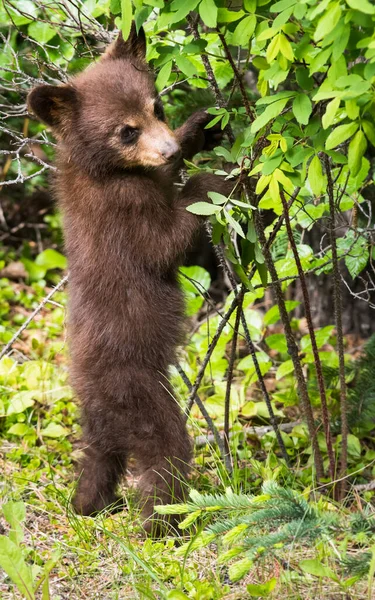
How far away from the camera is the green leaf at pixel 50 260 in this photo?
7.66 m

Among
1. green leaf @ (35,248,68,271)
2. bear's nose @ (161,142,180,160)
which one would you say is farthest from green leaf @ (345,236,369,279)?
green leaf @ (35,248,68,271)

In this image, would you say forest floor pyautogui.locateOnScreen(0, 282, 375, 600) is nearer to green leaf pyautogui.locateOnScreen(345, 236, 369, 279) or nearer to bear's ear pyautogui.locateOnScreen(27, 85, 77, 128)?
green leaf pyautogui.locateOnScreen(345, 236, 369, 279)

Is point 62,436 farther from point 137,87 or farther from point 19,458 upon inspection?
point 137,87

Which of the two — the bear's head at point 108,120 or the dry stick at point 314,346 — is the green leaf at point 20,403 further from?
the dry stick at point 314,346

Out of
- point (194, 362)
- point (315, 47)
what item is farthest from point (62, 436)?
point (315, 47)

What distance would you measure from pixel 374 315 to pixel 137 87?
10.2 feet

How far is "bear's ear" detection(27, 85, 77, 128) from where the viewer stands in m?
3.81

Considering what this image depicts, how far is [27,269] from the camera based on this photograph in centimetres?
765

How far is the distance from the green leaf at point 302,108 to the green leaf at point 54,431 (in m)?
3.03

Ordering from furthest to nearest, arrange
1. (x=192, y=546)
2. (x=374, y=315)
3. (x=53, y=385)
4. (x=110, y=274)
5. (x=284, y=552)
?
(x=374, y=315), (x=53, y=385), (x=110, y=274), (x=284, y=552), (x=192, y=546)

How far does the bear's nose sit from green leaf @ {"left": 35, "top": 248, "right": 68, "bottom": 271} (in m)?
3.97

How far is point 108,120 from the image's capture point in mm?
3980

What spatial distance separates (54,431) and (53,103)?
7.51 ft

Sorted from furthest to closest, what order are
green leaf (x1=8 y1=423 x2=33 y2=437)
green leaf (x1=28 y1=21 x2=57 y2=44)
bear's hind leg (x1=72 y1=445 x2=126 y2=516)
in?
green leaf (x1=8 y1=423 x2=33 y2=437) → green leaf (x1=28 y1=21 x2=57 y2=44) → bear's hind leg (x1=72 y1=445 x2=126 y2=516)
